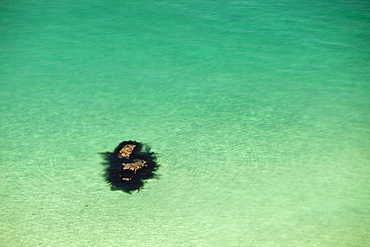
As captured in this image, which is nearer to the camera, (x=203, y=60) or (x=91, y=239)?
(x=91, y=239)

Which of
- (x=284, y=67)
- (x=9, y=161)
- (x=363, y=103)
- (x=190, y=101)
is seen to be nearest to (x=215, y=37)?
(x=284, y=67)

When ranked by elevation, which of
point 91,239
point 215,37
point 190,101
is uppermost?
point 215,37

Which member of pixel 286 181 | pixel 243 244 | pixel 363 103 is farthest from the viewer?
pixel 363 103

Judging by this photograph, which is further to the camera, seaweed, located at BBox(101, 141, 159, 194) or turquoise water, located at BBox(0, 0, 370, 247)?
seaweed, located at BBox(101, 141, 159, 194)

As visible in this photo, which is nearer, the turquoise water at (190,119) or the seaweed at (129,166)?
the turquoise water at (190,119)

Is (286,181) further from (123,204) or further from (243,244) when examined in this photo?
(123,204)
